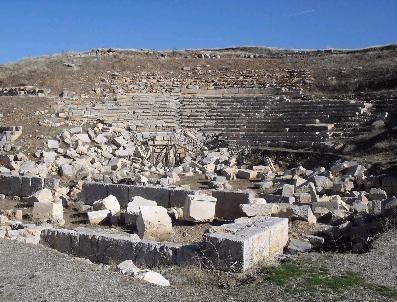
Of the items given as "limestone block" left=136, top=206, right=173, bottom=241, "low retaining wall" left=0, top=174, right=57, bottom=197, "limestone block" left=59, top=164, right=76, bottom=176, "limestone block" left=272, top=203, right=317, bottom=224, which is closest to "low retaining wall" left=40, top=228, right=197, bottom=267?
"limestone block" left=136, top=206, right=173, bottom=241

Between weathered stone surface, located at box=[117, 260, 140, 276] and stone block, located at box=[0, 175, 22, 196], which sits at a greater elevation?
stone block, located at box=[0, 175, 22, 196]

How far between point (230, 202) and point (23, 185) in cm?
666

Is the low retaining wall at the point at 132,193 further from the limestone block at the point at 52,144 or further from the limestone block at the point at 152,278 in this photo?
the limestone block at the point at 52,144

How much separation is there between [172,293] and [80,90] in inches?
944

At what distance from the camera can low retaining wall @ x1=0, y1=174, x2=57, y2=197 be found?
1581 centimetres

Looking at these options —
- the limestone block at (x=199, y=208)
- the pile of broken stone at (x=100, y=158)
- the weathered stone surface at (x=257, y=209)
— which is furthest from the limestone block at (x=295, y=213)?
the pile of broken stone at (x=100, y=158)

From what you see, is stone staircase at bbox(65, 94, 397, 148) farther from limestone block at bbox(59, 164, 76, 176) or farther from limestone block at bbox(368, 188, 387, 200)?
limestone block at bbox(368, 188, 387, 200)

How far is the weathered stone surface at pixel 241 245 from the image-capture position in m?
7.65

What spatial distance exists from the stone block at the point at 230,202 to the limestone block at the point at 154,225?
233 cm

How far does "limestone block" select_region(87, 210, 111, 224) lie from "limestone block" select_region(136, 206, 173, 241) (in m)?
2.11

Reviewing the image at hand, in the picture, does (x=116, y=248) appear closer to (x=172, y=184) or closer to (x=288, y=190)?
(x=288, y=190)

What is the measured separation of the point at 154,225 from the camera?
10406 mm

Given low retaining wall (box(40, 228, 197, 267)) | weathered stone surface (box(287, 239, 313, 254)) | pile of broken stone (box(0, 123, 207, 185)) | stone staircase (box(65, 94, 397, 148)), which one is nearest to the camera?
low retaining wall (box(40, 228, 197, 267))

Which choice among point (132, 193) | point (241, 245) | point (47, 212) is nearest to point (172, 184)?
point (132, 193)
